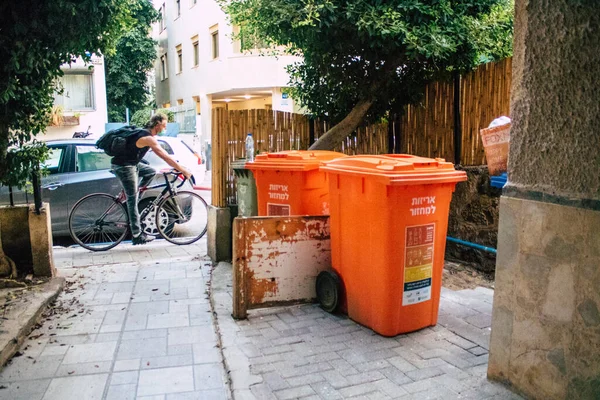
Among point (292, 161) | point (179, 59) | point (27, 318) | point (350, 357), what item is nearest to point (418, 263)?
point (350, 357)

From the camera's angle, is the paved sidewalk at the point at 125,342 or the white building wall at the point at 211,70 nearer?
the paved sidewalk at the point at 125,342

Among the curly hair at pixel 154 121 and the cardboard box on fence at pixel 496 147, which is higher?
the curly hair at pixel 154 121

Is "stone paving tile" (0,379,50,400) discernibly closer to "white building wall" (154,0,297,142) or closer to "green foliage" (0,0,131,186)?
"green foliage" (0,0,131,186)

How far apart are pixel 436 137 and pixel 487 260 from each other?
1734mm

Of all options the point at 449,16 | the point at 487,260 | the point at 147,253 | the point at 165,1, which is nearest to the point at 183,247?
the point at 147,253

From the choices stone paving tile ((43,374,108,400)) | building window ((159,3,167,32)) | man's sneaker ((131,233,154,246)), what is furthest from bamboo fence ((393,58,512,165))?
building window ((159,3,167,32))

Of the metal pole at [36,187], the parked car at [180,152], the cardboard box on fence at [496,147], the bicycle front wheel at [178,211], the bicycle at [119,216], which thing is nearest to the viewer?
the cardboard box on fence at [496,147]

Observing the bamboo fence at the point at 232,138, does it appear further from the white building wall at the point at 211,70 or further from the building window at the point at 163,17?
the building window at the point at 163,17

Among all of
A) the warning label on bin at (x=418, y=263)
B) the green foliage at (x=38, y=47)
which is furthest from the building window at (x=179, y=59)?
the warning label on bin at (x=418, y=263)

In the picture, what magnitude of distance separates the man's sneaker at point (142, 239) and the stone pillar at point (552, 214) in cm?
525

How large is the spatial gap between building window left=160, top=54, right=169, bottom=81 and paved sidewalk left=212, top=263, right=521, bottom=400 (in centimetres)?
2978

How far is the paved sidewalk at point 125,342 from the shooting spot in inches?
127

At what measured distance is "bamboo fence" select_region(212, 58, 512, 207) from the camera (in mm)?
5816

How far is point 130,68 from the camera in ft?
96.0
